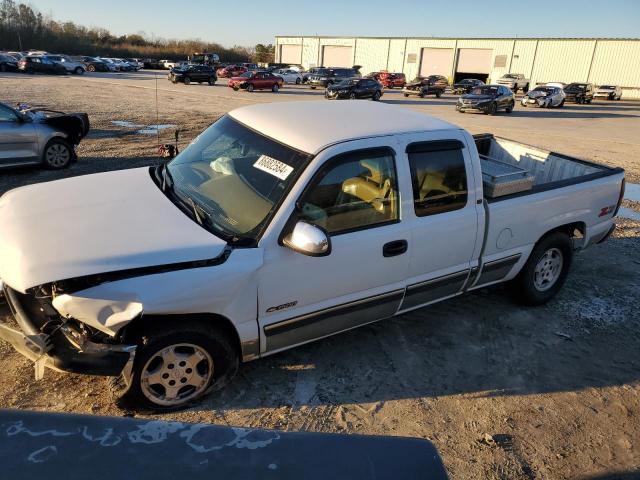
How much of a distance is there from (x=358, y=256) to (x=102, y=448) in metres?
2.25

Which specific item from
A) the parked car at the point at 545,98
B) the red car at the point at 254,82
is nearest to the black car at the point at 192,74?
the red car at the point at 254,82

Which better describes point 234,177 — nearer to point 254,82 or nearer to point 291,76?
point 254,82

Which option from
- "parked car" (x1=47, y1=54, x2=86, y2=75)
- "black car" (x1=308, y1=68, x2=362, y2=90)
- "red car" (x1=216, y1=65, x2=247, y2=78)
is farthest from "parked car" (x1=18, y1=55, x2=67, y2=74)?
"black car" (x1=308, y1=68, x2=362, y2=90)

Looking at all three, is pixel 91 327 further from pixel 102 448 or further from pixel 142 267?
pixel 102 448

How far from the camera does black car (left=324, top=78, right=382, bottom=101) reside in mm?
28080

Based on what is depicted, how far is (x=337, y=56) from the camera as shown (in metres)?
64.9

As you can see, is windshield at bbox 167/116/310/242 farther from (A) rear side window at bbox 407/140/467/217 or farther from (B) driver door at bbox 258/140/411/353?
(A) rear side window at bbox 407/140/467/217

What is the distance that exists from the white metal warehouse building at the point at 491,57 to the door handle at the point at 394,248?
53958mm

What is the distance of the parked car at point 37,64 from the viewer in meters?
37.8

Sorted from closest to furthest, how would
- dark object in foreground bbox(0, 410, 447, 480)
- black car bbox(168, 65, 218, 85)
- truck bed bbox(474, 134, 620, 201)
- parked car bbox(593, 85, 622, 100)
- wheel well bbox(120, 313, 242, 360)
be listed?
1. dark object in foreground bbox(0, 410, 447, 480)
2. wheel well bbox(120, 313, 242, 360)
3. truck bed bbox(474, 134, 620, 201)
4. black car bbox(168, 65, 218, 85)
5. parked car bbox(593, 85, 622, 100)

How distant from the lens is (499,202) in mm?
4047

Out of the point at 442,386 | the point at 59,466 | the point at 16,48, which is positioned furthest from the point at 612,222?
the point at 16,48

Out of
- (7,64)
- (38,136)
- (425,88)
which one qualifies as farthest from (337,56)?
(38,136)

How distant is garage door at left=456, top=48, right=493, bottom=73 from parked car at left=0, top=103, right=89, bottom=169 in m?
52.8
